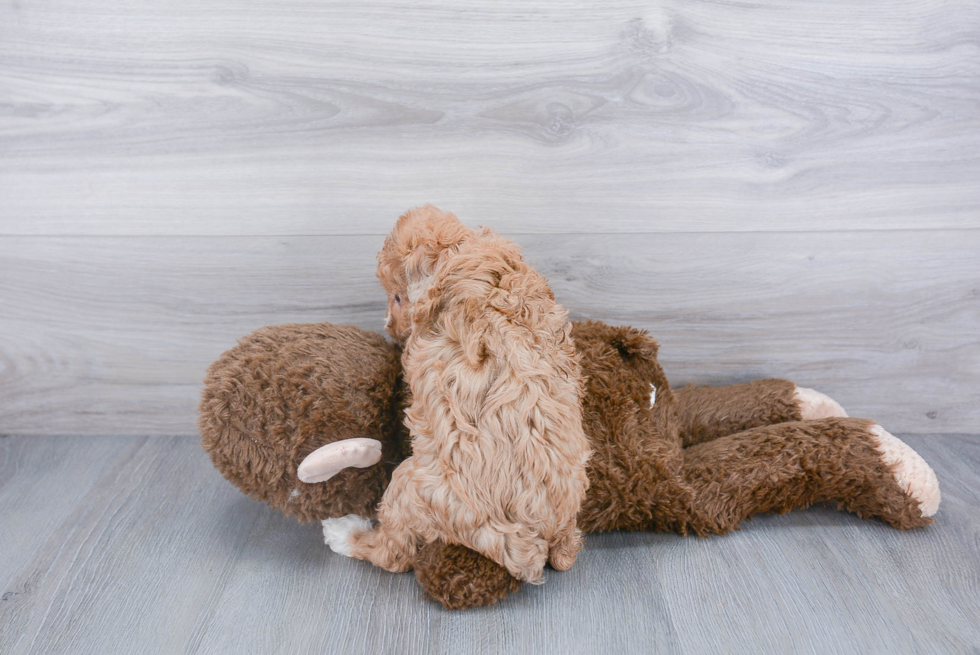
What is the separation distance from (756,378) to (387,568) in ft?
2.26

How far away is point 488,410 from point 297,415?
0.26m

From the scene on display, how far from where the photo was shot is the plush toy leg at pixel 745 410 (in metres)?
1.01

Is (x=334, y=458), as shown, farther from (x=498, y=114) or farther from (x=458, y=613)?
(x=498, y=114)

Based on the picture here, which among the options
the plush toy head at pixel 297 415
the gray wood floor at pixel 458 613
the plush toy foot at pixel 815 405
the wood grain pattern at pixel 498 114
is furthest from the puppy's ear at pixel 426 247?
the plush toy foot at pixel 815 405

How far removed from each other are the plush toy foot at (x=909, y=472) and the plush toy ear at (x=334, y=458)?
681mm

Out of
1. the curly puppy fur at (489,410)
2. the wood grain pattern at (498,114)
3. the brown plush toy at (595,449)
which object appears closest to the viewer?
the curly puppy fur at (489,410)

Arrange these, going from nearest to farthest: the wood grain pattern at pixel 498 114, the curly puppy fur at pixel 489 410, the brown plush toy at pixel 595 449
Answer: the curly puppy fur at pixel 489 410 < the brown plush toy at pixel 595 449 < the wood grain pattern at pixel 498 114

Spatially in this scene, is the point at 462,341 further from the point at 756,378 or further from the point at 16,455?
the point at 16,455

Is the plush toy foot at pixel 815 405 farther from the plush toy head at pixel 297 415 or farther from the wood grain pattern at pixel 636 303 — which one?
the plush toy head at pixel 297 415

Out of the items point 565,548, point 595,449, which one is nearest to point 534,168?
point 595,449

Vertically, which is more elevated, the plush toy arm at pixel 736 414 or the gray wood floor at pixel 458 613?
the plush toy arm at pixel 736 414

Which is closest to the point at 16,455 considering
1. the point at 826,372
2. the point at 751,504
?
the point at 751,504

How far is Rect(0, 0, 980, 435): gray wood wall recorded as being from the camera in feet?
3.14

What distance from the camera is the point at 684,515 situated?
867mm
